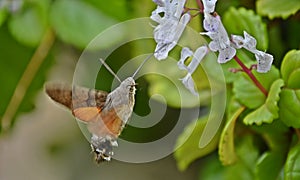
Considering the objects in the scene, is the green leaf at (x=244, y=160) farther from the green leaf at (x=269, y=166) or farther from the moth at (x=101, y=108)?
the moth at (x=101, y=108)

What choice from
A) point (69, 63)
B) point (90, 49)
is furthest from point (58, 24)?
point (69, 63)

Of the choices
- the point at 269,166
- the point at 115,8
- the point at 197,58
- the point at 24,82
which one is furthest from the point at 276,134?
the point at 24,82

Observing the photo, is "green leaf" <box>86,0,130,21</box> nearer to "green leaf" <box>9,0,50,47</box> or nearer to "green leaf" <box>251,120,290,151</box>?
"green leaf" <box>9,0,50,47</box>

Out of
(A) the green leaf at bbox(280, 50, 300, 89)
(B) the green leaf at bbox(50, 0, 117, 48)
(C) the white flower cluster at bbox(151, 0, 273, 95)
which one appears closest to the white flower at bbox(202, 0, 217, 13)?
(C) the white flower cluster at bbox(151, 0, 273, 95)

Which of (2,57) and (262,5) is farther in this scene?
(2,57)

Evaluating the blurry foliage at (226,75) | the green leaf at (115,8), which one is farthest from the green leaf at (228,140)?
the green leaf at (115,8)

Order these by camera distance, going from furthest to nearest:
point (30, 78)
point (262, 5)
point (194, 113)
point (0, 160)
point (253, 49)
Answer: point (0, 160) < point (30, 78) < point (194, 113) < point (262, 5) < point (253, 49)

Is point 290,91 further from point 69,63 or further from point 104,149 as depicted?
point 69,63

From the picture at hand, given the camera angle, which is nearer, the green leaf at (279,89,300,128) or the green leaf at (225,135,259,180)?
the green leaf at (279,89,300,128)
